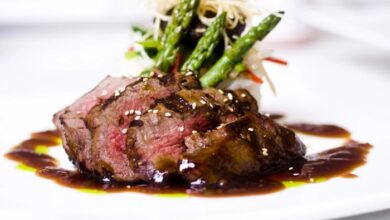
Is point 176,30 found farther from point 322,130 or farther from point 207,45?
point 322,130

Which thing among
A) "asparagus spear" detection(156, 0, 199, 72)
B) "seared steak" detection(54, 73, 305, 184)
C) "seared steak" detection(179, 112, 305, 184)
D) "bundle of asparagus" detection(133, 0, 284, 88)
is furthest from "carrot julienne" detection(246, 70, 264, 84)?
"seared steak" detection(179, 112, 305, 184)

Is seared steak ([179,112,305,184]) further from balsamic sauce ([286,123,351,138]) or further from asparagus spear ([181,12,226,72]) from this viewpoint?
asparagus spear ([181,12,226,72])

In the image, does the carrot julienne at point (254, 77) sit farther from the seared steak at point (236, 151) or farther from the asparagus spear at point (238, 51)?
the seared steak at point (236, 151)

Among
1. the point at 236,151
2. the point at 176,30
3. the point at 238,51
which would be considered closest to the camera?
the point at 236,151

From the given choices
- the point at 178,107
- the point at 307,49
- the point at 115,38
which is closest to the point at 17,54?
the point at 115,38

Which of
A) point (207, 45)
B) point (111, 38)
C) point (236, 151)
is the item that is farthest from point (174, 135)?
point (111, 38)

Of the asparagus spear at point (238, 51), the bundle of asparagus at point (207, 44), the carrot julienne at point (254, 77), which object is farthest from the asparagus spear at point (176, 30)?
the carrot julienne at point (254, 77)
